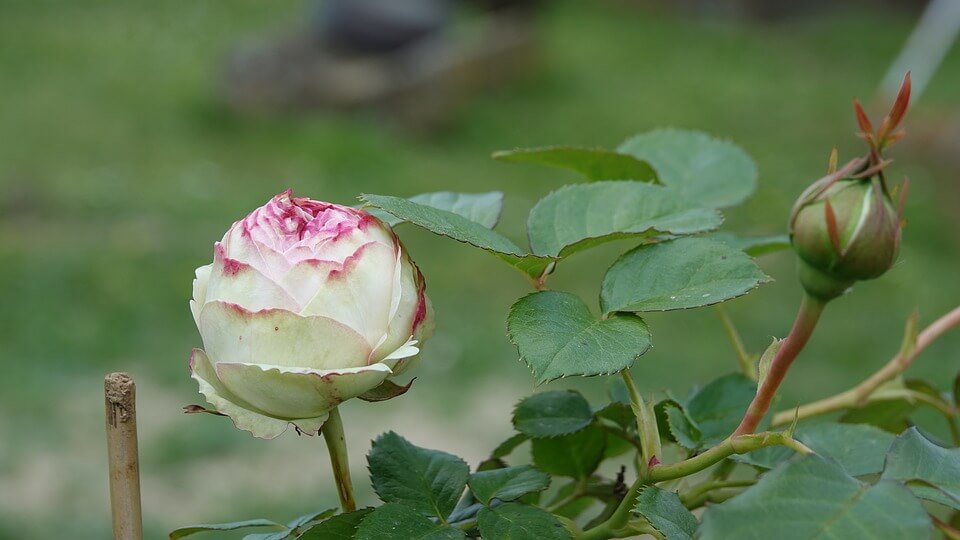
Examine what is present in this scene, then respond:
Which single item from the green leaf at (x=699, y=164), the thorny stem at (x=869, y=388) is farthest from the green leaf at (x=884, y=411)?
the green leaf at (x=699, y=164)

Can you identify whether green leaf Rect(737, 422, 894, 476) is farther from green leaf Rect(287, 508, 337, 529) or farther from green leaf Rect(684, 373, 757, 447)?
green leaf Rect(287, 508, 337, 529)

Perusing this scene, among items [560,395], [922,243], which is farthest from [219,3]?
[560,395]

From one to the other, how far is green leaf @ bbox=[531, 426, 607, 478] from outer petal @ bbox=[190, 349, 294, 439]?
166 millimetres

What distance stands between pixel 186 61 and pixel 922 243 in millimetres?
3389

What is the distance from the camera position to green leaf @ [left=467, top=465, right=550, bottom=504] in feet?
1.43

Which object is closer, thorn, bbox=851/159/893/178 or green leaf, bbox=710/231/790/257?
thorn, bbox=851/159/893/178

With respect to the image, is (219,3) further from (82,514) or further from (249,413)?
(249,413)

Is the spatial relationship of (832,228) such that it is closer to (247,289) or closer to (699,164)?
(247,289)

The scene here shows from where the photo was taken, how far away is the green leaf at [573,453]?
1.72ft

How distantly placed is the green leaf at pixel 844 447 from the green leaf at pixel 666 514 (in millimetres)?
69

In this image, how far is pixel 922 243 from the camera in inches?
146

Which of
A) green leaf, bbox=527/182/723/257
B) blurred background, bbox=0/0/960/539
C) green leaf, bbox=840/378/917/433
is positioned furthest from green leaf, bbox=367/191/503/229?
blurred background, bbox=0/0/960/539

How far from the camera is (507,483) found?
45cm

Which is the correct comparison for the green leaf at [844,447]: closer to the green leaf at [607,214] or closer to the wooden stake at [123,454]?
the green leaf at [607,214]
